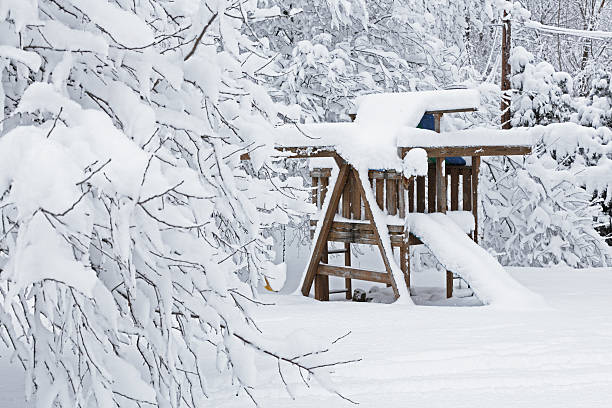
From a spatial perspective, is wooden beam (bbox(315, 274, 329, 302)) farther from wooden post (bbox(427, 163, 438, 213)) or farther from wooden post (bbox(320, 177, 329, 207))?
wooden post (bbox(427, 163, 438, 213))

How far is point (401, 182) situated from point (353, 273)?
1.19 m

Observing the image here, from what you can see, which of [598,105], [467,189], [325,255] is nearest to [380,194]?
[325,255]

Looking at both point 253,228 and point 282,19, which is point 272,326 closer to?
point 253,228

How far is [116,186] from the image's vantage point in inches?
78.5

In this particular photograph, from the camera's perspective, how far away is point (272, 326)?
6.43 metres

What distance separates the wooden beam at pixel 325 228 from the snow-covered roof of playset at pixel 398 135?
0.25 meters

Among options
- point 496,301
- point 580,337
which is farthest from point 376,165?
point 580,337

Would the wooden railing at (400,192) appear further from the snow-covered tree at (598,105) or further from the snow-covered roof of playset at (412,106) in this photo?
the snow-covered tree at (598,105)

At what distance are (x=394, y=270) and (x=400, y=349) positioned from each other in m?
2.74

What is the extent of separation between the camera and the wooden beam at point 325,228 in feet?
27.8

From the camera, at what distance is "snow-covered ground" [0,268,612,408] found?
4.30 m

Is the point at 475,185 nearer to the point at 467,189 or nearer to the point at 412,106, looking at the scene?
the point at 467,189

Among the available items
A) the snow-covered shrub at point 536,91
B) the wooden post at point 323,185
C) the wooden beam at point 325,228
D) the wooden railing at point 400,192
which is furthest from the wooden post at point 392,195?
the snow-covered shrub at point 536,91

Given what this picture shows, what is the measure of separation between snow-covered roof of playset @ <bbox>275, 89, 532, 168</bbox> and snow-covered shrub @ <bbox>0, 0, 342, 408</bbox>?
171 inches
